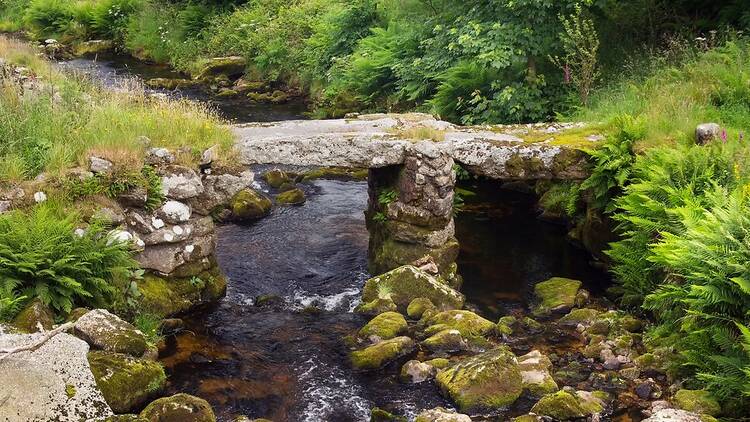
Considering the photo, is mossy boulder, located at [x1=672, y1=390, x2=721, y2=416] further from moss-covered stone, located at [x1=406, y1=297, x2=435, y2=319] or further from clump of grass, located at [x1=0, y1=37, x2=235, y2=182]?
clump of grass, located at [x1=0, y1=37, x2=235, y2=182]

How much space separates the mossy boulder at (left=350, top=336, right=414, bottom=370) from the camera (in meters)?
9.51

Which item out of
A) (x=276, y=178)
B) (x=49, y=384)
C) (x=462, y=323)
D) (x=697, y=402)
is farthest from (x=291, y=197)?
(x=697, y=402)

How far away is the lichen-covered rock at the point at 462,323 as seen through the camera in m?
10.2

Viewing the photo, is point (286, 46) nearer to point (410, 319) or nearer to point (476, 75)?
point (476, 75)

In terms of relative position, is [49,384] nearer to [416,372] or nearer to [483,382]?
[416,372]

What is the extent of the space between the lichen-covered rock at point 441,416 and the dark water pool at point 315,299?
0.42m

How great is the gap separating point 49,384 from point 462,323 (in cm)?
554

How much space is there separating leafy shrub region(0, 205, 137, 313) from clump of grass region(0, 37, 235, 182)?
1027 mm

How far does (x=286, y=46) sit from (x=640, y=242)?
58.9ft

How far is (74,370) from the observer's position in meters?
7.62

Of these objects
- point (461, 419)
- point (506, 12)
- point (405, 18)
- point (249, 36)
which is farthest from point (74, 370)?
point (249, 36)

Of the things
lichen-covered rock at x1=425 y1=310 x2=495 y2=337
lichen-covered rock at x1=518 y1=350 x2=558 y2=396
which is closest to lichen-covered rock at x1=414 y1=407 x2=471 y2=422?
lichen-covered rock at x1=518 y1=350 x2=558 y2=396

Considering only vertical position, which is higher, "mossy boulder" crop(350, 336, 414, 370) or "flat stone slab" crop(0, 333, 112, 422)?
"flat stone slab" crop(0, 333, 112, 422)

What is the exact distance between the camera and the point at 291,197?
15.8m
